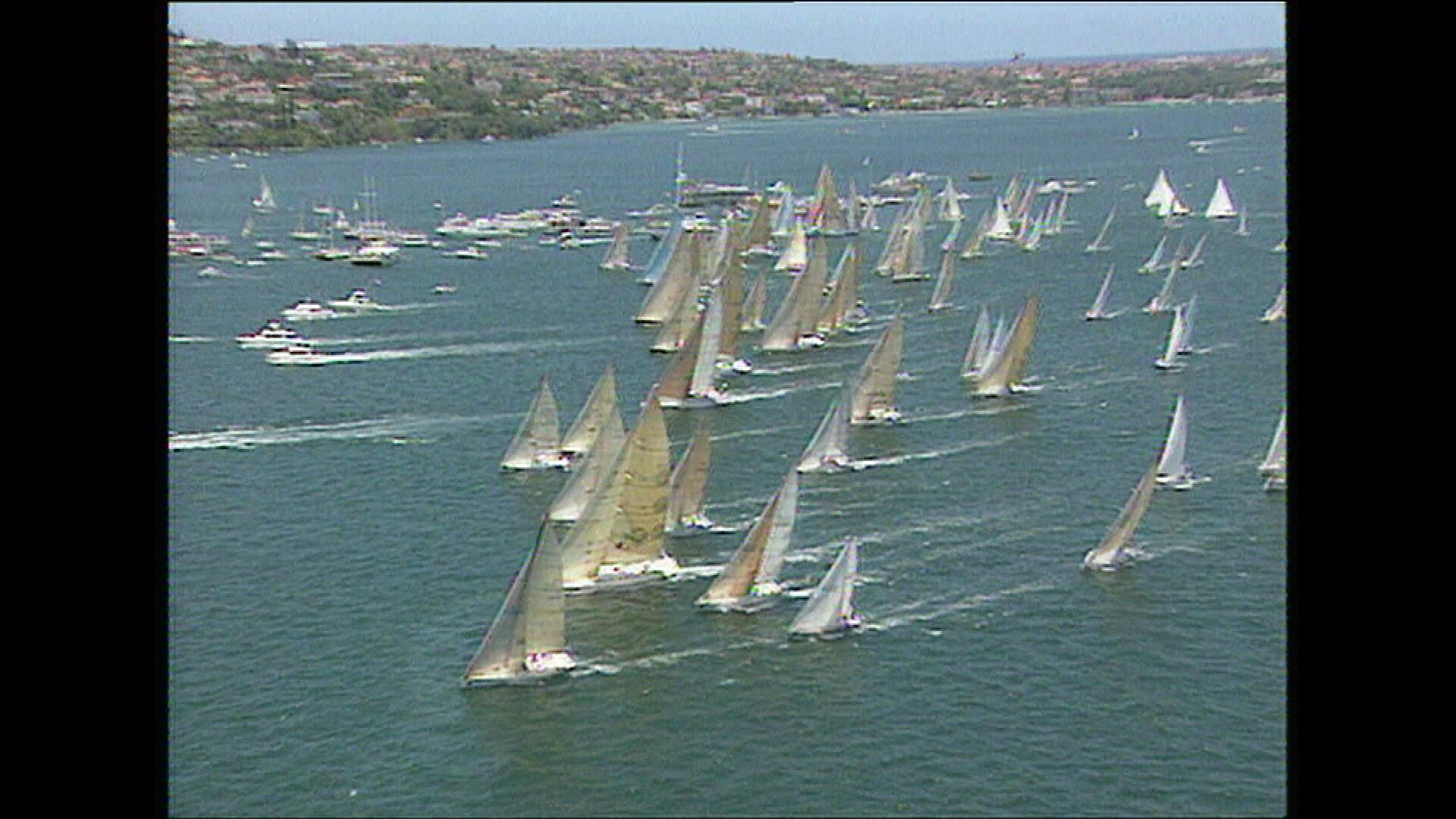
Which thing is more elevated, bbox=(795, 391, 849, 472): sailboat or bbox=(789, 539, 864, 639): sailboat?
bbox=(795, 391, 849, 472): sailboat

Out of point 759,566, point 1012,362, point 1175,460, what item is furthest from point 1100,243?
point 759,566

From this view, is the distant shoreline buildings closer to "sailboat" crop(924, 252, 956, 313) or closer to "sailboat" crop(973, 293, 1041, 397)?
"sailboat" crop(924, 252, 956, 313)

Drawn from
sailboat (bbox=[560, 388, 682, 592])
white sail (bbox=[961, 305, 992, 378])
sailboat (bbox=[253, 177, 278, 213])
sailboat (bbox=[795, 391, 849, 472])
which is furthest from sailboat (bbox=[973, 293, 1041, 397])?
sailboat (bbox=[253, 177, 278, 213])

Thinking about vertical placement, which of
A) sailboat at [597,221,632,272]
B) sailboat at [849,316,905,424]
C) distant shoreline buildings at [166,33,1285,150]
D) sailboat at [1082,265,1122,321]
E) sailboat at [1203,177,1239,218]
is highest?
distant shoreline buildings at [166,33,1285,150]

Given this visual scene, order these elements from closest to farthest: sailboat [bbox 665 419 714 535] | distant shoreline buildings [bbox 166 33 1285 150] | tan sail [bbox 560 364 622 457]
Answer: sailboat [bbox 665 419 714 535]
tan sail [bbox 560 364 622 457]
distant shoreline buildings [bbox 166 33 1285 150]

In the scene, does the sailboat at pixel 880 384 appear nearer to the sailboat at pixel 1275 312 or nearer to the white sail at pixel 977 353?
the white sail at pixel 977 353
